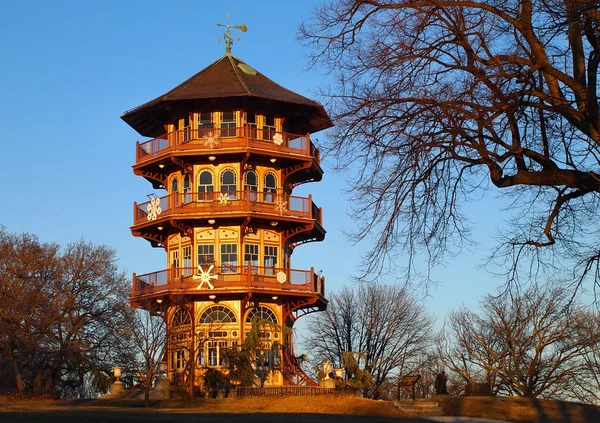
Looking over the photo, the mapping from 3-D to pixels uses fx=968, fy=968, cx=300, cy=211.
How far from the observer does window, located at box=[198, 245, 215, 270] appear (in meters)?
46.3

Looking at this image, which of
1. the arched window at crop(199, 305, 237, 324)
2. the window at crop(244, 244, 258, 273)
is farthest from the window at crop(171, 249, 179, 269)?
the window at crop(244, 244, 258, 273)

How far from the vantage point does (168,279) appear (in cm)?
4594

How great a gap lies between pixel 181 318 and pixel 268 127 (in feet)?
33.7

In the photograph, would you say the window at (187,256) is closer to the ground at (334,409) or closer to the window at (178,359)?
the window at (178,359)

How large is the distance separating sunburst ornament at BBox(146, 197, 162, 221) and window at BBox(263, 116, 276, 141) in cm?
610

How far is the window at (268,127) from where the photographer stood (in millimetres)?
47156

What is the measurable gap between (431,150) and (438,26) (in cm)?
181

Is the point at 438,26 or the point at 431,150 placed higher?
the point at 438,26

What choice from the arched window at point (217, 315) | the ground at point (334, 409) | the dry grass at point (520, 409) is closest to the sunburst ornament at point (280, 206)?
the arched window at point (217, 315)

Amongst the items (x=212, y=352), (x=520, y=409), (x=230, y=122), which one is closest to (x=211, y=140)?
(x=230, y=122)

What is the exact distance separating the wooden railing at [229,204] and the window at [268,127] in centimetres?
290

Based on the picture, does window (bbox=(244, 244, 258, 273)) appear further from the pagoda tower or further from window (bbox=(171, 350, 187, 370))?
window (bbox=(171, 350, 187, 370))

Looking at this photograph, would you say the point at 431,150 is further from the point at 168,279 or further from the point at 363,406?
the point at 168,279

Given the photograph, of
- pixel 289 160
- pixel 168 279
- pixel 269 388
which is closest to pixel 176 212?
pixel 168 279
